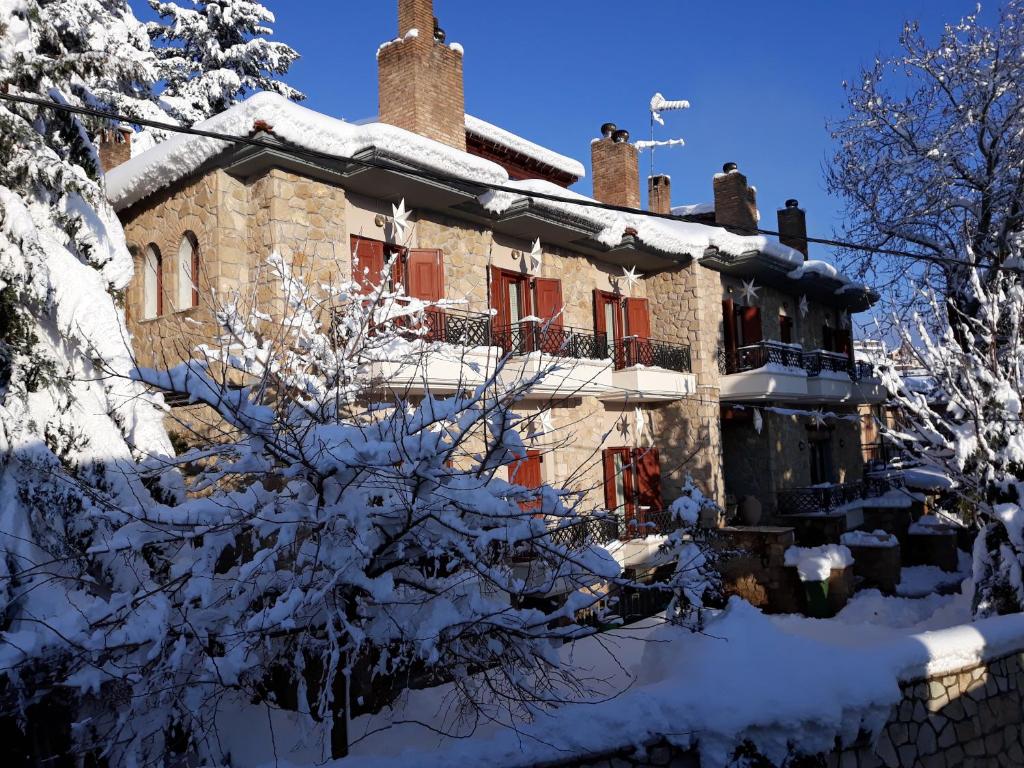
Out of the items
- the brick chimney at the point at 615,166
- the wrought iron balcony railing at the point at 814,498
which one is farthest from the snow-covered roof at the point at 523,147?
the wrought iron balcony railing at the point at 814,498

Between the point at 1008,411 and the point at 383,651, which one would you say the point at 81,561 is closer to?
the point at 383,651

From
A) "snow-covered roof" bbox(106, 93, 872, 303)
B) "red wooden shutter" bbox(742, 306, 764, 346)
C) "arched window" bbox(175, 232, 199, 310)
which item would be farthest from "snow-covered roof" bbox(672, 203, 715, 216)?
"arched window" bbox(175, 232, 199, 310)

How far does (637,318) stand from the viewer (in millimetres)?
16469

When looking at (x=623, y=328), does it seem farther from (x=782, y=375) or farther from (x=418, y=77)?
(x=418, y=77)

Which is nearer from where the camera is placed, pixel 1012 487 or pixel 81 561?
pixel 81 561

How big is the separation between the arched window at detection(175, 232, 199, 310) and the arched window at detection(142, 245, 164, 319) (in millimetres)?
642

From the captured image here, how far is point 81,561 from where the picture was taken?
5418mm

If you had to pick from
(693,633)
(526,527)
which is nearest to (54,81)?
(526,527)

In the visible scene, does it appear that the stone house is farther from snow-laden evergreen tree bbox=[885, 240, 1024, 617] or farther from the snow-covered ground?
snow-laden evergreen tree bbox=[885, 240, 1024, 617]

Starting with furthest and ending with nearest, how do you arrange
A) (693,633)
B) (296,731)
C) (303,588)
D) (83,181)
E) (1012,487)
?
(1012,487)
(83,181)
(693,633)
(296,731)
(303,588)

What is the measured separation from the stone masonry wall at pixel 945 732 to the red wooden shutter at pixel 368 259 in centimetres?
800

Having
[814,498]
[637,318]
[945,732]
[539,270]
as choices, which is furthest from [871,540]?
[945,732]

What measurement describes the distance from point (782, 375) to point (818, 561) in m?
5.63

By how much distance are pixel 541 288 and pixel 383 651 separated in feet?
34.5
